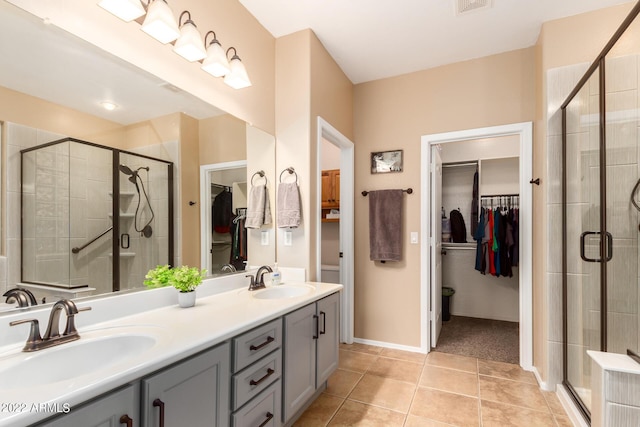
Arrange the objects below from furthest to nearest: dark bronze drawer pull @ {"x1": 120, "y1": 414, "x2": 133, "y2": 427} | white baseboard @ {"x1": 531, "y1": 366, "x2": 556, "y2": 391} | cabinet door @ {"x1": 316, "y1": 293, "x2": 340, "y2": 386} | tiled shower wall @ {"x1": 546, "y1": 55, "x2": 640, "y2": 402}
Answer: white baseboard @ {"x1": 531, "y1": 366, "x2": 556, "y2": 391}
cabinet door @ {"x1": 316, "y1": 293, "x2": 340, "y2": 386}
tiled shower wall @ {"x1": 546, "y1": 55, "x2": 640, "y2": 402}
dark bronze drawer pull @ {"x1": 120, "y1": 414, "x2": 133, "y2": 427}

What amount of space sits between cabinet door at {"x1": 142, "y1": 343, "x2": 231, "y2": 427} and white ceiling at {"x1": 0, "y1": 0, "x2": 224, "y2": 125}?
118 centimetres

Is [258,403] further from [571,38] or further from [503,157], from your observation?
[503,157]

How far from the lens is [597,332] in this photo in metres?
1.85

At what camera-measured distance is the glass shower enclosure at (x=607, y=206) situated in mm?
1634

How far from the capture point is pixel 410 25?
2451mm

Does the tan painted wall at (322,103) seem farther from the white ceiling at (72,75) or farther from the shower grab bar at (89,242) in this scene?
the shower grab bar at (89,242)

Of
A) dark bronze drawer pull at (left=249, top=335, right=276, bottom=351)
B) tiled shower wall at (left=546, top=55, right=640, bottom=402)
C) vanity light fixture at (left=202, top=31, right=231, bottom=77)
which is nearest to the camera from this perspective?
dark bronze drawer pull at (left=249, top=335, right=276, bottom=351)

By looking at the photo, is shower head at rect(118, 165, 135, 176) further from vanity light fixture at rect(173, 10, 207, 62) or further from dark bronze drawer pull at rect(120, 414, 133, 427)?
dark bronze drawer pull at rect(120, 414, 133, 427)

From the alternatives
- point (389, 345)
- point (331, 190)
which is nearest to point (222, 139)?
point (331, 190)

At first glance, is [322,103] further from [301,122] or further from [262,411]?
[262,411]

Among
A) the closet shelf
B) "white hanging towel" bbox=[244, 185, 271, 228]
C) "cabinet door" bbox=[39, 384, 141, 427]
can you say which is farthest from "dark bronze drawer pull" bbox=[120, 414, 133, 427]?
the closet shelf

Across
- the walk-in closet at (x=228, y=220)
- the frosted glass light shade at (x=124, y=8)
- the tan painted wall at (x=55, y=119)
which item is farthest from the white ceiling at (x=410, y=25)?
the tan painted wall at (x=55, y=119)

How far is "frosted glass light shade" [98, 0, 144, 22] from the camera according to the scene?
53.1 inches

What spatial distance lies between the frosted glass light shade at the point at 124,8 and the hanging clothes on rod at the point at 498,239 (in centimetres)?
401
